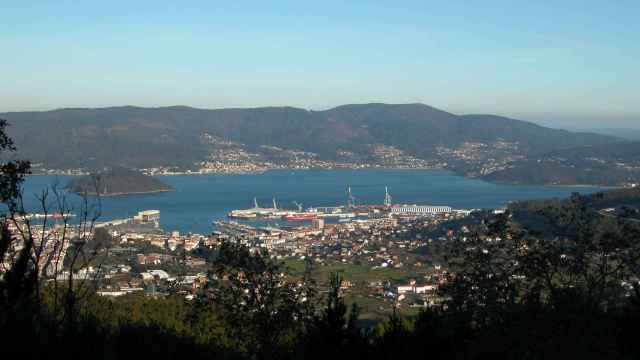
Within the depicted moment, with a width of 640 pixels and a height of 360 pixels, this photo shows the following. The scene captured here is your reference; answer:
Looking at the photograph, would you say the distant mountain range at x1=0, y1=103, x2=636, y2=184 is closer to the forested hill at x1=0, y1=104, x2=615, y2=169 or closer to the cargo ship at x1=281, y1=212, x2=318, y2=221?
the forested hill at x1=0, y1=104, x2=615, y2=169

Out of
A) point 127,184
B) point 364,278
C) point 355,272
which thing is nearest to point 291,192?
point 127,184

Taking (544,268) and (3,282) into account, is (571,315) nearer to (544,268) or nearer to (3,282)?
(544,268)

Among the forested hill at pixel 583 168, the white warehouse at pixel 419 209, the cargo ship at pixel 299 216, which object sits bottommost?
the cargo ship at pixel 299 216

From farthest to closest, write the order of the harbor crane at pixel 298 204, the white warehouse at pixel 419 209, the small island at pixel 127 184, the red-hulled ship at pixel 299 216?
the small island at pixel 127 184, the harbor crane at pixel 298 204, the red-hulled ship at pixel 299 216, the white warehouse at pixel 419 209

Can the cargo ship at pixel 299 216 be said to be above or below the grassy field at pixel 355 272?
below

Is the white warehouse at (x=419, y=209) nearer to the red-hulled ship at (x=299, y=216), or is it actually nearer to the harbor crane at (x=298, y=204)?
the red-hulled ship at (x=299, y=216)

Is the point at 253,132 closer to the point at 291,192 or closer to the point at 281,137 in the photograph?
the point at 281,137

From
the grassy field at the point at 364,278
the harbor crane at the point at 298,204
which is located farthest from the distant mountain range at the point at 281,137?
the grassy field at the point at 364,278

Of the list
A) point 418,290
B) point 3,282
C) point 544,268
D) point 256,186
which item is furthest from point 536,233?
point 256,186
